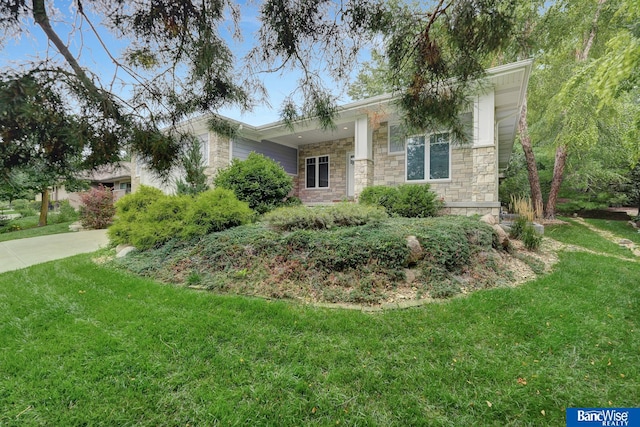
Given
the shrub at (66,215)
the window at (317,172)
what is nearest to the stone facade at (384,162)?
the window at (317,172)

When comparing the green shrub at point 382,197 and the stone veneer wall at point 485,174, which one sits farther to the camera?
the green shrub at point 382,197

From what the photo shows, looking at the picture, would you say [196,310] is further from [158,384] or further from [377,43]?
[377,43]

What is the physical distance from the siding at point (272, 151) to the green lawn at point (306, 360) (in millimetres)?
8308

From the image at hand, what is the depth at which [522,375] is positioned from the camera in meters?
1.98

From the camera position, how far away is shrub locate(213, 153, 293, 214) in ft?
23.4

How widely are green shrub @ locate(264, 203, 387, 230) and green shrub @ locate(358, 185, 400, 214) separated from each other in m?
2.21

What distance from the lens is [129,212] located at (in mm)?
5988

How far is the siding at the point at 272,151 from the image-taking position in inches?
430

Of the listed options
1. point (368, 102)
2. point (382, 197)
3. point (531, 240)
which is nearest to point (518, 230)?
point (531, 240)

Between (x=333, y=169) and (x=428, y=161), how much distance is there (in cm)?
445

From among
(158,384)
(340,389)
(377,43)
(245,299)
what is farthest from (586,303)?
(158,384)

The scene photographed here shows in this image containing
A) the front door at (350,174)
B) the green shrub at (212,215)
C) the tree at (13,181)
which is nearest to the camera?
the tree at (13,181)

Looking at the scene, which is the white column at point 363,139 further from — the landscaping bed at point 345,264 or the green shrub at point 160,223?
the green shrub at point 160,223

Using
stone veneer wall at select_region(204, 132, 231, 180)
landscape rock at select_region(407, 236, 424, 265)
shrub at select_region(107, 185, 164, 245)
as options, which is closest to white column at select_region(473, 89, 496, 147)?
landscape rock at select_region(407, 236, 424, 265)
